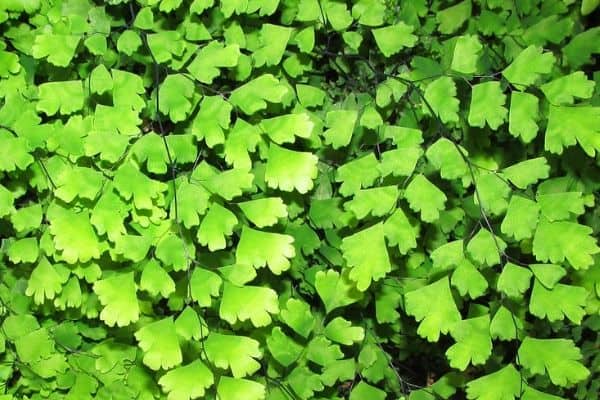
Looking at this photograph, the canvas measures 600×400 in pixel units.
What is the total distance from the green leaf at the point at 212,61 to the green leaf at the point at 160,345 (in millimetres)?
479

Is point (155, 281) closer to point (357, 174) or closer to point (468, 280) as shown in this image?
point (357, 174)

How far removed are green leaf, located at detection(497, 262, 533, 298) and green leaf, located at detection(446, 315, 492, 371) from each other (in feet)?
0.32

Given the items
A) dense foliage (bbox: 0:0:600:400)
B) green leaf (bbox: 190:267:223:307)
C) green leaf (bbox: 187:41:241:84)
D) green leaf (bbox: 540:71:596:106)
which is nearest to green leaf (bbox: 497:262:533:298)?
dense foliage (bbox: 0:0:600:400)

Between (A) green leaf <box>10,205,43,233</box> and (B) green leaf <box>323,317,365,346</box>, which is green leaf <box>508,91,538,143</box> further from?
(A) green leaf <box>10,205,43,233</box>

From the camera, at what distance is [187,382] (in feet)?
4.09

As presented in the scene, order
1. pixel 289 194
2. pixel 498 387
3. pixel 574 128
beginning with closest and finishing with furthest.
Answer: pixel 574 128
pixel 498 387
pixel 289 194

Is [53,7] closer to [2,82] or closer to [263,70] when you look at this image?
[2,82]

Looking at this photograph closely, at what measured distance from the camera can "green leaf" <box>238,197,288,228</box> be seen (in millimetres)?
1271

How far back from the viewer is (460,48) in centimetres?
129

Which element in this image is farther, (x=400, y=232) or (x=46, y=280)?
(x=46, y=280)

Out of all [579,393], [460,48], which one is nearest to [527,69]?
[460,48]

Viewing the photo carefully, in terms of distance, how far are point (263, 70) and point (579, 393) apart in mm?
1145

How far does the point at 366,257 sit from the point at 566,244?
14.5 inches

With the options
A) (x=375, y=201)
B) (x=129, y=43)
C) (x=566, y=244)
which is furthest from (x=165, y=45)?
(x=566, y=244)
